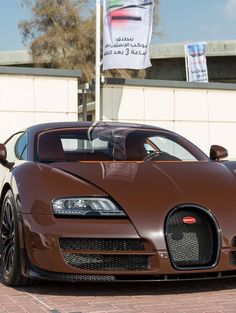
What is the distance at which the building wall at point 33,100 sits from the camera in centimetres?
1530

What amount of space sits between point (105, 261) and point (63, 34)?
95.1 feet

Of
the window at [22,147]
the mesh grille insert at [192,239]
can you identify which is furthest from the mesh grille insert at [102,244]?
the window at [22,147]

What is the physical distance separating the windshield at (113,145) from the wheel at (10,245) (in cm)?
58

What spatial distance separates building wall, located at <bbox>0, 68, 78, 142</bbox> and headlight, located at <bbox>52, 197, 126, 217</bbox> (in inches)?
445

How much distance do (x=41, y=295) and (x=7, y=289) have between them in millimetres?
380

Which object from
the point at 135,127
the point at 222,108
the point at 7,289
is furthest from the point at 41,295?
the point at 222,108

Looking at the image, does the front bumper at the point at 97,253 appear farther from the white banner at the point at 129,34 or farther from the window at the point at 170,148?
the white banner at the point at 129,34

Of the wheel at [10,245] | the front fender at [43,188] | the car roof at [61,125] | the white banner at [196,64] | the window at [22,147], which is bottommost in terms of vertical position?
the wheel at [10,245]

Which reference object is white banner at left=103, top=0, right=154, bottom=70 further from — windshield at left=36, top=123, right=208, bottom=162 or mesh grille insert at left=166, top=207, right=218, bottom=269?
mesh grille insert at left=166, top=207, right=218, bottom=269

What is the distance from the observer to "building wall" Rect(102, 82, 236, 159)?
1681 cm

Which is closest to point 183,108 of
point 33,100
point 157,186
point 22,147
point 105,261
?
point 33,100

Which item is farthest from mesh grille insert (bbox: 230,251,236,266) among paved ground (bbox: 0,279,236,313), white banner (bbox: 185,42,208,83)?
white banner (bbox: 185,42,208,83)

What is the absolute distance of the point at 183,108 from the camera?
17.5 metres

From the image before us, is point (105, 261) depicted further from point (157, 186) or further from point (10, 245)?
point (10, 245)
